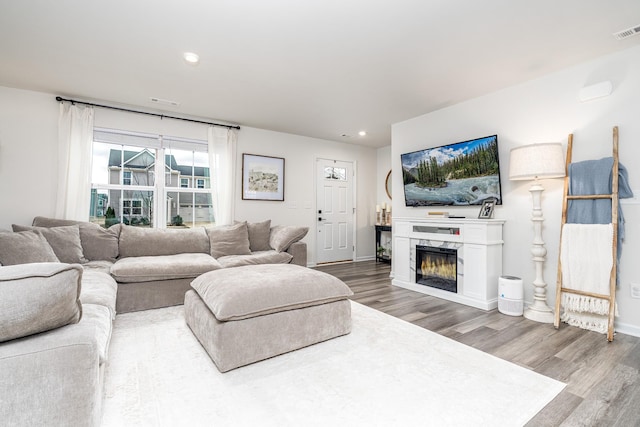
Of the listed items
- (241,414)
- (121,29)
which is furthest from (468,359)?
(121,29)

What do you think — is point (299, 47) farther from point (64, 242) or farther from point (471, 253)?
point (64, 242)

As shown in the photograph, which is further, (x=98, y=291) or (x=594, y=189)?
(x=594, y=189)

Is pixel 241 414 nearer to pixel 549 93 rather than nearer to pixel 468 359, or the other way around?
pixel 468 359

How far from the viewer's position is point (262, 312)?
196 cm

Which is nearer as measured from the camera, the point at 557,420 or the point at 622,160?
the point at 557,420

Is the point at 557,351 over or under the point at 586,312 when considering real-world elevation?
under

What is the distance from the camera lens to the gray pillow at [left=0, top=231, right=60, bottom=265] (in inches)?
94.3

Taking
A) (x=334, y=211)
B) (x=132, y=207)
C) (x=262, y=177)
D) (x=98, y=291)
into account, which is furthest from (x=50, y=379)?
(x=334, y=211)

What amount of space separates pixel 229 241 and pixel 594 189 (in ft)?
12.9

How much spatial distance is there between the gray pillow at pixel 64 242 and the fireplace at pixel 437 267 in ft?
12.8

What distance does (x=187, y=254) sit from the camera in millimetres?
3670

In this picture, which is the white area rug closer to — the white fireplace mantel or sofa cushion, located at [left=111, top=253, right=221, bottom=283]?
sofa cushion, located at [left=111, top=253, right=221, bottom=283]

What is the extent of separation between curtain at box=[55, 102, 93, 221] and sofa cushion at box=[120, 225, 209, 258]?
0.65 m

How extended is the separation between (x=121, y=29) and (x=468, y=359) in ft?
11.7
